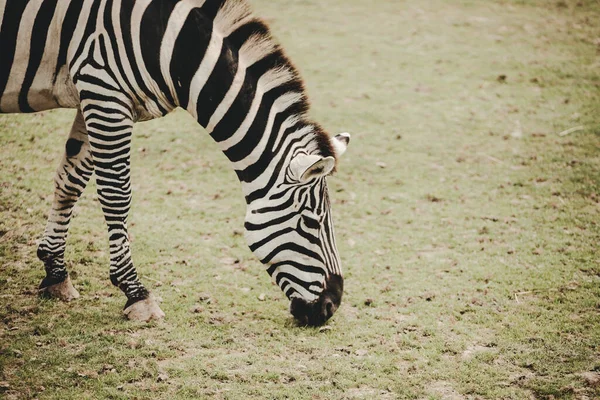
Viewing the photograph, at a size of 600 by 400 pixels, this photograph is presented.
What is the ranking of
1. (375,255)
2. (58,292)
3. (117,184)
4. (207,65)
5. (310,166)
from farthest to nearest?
(375,255) < (58,292) < (117,184) < (207,65) < (310,166)

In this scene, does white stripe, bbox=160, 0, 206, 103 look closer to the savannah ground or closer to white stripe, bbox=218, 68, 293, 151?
white stripe, bbox=218, 68, 293, 151

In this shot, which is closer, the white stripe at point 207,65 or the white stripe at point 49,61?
the white stripe at point 207,65

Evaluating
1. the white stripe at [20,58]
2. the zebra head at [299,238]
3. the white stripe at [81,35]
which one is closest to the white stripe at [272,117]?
the zebra head at [299,238]

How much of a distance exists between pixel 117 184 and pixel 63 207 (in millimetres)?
984

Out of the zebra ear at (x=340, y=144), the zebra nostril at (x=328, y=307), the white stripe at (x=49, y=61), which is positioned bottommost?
the zebra nostril at (x=328, y=307)

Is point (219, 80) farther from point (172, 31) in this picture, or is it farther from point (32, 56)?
point (32, 56)

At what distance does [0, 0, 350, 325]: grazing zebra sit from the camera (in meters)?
5.05

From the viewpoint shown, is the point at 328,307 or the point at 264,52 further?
the point at 328,307

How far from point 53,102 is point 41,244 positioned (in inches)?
56.7

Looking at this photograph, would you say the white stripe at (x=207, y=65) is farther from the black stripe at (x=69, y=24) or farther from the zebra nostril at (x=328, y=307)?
Result: the zebra nostril at (x=328, y=307)

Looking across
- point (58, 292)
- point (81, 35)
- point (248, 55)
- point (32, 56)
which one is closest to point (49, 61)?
point (32, 56)

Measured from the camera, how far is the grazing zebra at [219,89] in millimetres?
5047

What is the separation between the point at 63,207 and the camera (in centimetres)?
602

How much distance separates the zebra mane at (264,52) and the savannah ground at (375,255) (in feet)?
6.20
